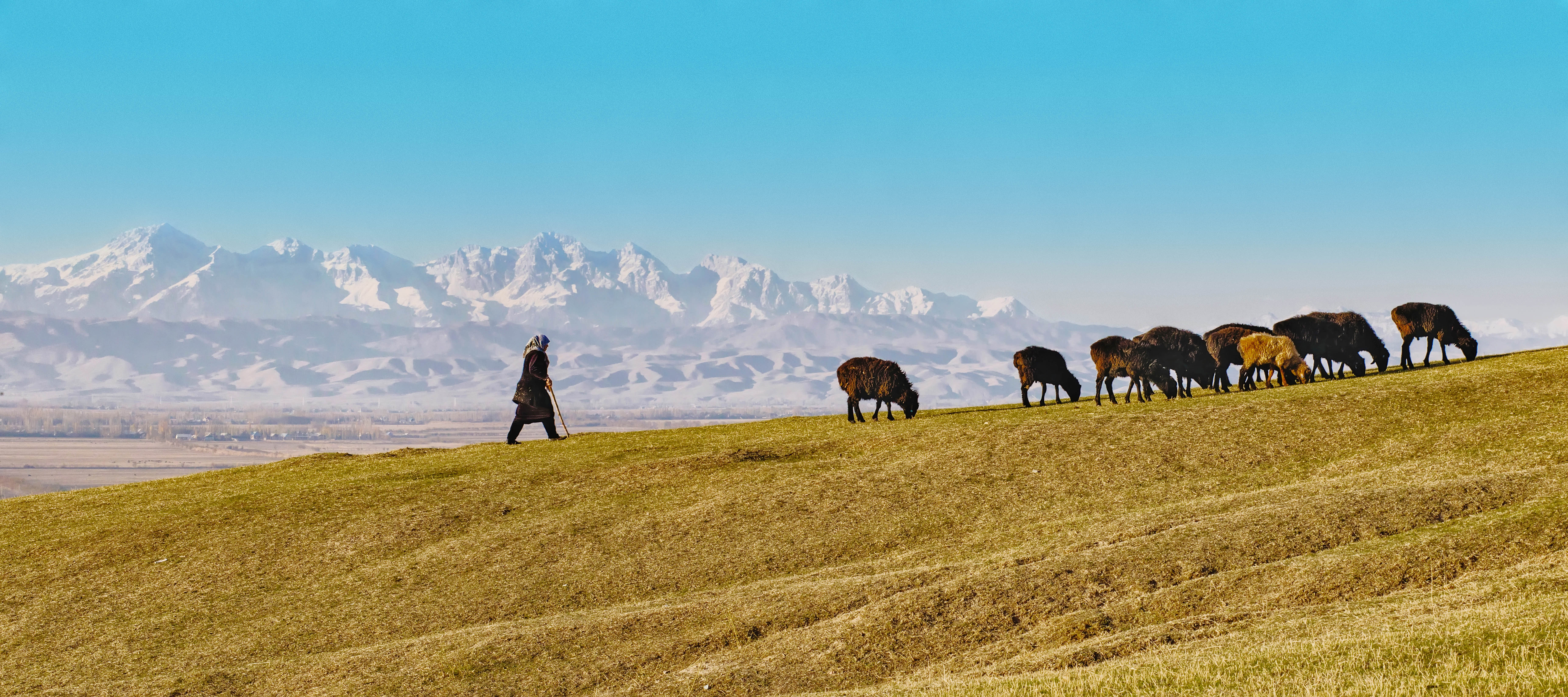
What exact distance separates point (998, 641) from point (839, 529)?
29.7 feet

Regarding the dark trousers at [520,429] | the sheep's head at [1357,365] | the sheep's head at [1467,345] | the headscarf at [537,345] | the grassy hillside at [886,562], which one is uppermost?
the headscarf at [537,345]

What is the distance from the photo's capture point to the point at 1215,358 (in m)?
44.5

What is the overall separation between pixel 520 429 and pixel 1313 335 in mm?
31915

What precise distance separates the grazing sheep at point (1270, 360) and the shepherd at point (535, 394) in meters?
26.9

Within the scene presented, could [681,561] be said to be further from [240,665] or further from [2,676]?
[2,676]

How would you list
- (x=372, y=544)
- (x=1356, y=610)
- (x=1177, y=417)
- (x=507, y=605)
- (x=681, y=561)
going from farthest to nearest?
(x=1177, y=417) < (x=372, y=544) < (x=681, y=561) < (x=507, y=605) < (x=1356, y=610)

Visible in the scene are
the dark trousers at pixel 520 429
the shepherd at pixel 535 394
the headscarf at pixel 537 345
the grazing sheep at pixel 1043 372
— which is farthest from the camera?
the grazing sheep at pixel 1043 372

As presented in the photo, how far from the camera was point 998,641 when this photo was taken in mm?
19797

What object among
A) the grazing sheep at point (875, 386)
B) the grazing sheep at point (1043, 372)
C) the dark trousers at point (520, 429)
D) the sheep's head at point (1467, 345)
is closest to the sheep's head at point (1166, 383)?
the grazing sheep at point (1043, 372)

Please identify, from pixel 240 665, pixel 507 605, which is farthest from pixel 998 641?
pixel 240 665

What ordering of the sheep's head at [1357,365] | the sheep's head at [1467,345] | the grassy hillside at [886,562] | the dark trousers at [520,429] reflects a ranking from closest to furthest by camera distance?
the grassy hillside at [886,562], the dark trousers at [520,429], the sheep's head at [1357,365], the sheep's head at [1467,345]

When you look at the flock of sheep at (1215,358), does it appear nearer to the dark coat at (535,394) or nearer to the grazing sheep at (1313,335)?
the grazing sheep at (1313,335)

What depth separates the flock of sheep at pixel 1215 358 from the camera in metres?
42.2

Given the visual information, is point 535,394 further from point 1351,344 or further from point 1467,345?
point 1467,345
